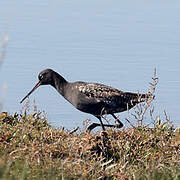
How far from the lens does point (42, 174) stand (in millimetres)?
5430

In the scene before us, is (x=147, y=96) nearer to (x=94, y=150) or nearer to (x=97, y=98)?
(x=97, y=98)

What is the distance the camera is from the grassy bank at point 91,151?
591 cm

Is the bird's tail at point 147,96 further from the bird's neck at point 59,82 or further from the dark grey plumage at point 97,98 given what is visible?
the bird's neck at point 59,82

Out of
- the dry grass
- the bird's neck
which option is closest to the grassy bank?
the dry grass

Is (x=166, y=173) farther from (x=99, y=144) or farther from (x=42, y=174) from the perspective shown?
(x=99, y=144)

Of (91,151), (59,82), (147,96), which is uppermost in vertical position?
(59,82)

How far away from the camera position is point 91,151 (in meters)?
7.26

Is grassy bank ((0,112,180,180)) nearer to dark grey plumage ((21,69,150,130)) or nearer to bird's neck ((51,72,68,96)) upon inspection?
dark grey plumage ((21,69,150,130))

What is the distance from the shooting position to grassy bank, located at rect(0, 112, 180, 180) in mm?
5910

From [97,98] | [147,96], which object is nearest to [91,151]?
[147,96]

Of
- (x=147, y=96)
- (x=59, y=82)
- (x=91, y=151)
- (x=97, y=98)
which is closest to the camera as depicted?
(x=91, y=151)

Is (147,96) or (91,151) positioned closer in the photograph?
(91,151)

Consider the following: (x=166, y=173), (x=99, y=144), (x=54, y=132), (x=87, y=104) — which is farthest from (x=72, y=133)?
(x=166, y=173)

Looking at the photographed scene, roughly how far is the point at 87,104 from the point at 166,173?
5.01 m
